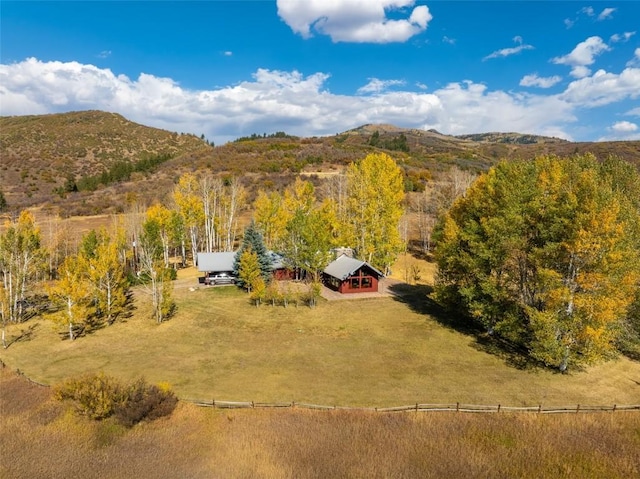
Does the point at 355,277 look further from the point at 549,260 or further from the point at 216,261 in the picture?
the point at 549,260

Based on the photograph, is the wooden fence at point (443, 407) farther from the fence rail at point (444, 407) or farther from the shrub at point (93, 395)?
the shrub at point (93, 395)

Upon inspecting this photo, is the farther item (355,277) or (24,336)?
(355,277)

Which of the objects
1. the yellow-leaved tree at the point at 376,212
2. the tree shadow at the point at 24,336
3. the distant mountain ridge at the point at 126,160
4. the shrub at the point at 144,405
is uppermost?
the distant mountain ridge at the point at 126,160

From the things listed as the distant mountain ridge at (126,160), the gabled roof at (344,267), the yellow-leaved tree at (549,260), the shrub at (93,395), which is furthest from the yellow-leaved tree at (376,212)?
the distant mountain ridge at (126,160)

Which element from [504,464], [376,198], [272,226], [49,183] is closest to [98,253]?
[272,226]

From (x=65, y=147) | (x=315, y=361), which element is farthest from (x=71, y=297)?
(x=65, y=147)

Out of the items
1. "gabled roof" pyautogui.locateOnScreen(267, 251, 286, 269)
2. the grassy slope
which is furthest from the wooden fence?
the grassy slope
